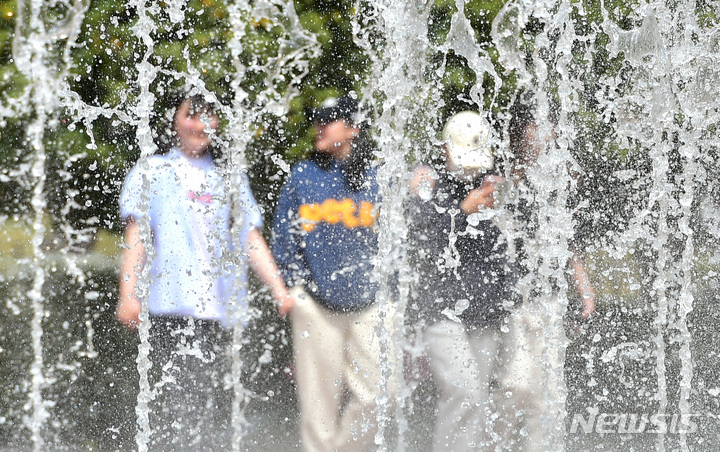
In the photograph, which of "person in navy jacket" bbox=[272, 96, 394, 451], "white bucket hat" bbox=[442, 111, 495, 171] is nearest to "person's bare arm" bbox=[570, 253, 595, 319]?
"white bucket hat" bbox=[442, 111, 495, 171]

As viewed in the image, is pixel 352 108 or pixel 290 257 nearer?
pixel 290 257

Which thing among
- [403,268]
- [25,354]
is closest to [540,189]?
[403,268]

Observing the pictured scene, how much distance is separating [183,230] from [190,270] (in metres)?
0.17

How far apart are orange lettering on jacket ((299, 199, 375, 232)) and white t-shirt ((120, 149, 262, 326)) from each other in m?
0.32

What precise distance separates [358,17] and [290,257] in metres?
1.55

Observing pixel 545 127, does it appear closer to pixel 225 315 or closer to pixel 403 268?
pixel 403 268

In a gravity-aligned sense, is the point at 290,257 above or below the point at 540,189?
below

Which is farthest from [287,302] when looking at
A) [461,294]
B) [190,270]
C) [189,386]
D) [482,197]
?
[482,197]

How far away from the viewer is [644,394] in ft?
11.8

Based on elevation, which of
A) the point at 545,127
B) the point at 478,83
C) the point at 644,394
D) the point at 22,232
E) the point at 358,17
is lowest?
the point at 644,394

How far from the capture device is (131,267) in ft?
10.9

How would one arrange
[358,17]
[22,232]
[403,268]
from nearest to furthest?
[403,268] → [22,232] → [358,17]

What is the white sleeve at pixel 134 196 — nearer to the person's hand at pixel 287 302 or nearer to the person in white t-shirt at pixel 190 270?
the person in white t-shirt at pixel 190 270

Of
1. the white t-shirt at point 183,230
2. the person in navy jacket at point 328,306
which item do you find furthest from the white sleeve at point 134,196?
the person in navy jacket at point 328,306
